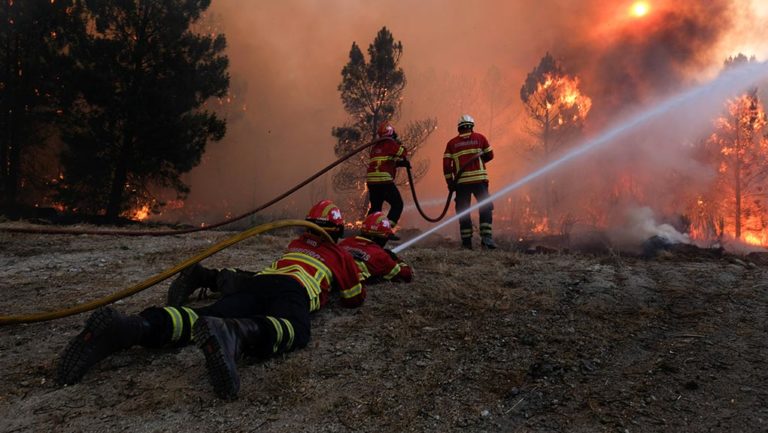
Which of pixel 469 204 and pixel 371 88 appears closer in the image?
pixel 469 204

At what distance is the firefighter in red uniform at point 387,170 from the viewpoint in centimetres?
682

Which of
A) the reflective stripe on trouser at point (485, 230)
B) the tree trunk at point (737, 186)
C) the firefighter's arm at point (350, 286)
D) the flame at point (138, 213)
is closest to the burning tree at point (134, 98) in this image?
the flame at point (138, 213)

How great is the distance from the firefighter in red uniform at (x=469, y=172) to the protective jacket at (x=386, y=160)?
757 millimetres

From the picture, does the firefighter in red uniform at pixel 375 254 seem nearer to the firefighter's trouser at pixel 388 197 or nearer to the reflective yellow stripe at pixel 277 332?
the reflective yellow stripe at pixel 277 332

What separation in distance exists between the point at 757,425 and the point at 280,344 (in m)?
2.28

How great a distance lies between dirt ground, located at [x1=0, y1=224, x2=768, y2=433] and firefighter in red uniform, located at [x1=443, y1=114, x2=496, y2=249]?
2.54 metres

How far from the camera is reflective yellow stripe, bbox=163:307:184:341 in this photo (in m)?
2.53

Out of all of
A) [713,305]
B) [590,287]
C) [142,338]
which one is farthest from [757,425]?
[142,338]

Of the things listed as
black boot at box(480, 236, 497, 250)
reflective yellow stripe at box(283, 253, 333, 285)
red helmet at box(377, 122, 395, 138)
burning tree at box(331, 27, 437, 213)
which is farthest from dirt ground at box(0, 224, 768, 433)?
burning tree at box(331, 27, 437, 213)

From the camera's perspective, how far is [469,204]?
22.5ft

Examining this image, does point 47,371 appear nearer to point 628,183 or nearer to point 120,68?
point 120,68

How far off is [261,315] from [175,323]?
0.49m

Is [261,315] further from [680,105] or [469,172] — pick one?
[680,105]

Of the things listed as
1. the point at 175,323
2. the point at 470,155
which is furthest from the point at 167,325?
the point at 470,155
